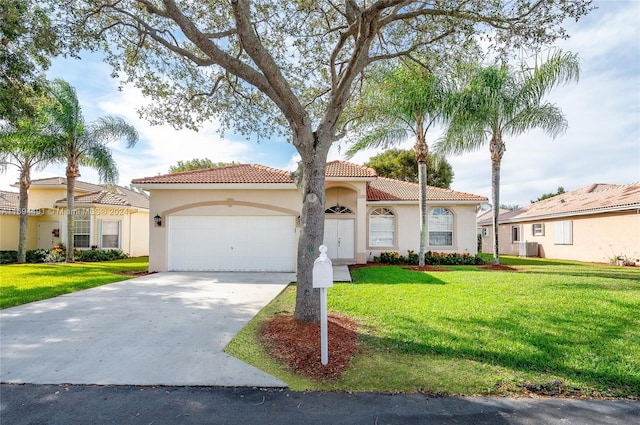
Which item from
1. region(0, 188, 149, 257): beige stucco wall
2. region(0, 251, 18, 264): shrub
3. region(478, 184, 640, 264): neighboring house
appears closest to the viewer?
region(478, 184, 640, 264): neighboring house

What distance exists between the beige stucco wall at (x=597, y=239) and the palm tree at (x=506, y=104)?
714 centimetres

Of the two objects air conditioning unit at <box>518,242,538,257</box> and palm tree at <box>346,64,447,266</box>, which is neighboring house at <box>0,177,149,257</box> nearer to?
palm tree at <box>346,64,447,266</box>

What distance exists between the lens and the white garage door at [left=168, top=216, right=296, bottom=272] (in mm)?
13570

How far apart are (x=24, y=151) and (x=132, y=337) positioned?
17.7 m

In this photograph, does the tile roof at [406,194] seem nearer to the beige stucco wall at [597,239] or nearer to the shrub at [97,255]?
the beige stucco wall at [597,239]

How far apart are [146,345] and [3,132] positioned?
17610 mm

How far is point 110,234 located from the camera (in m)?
21.3

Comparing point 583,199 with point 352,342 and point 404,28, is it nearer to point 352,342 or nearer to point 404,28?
point 404,28

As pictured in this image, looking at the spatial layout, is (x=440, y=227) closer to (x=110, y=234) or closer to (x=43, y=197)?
(x=110, y=234)

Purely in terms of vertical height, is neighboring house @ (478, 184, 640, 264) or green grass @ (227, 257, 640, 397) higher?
neighboring house @ (478, 184, 640, 264)

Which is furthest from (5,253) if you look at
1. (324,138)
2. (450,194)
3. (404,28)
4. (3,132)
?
(450,194)

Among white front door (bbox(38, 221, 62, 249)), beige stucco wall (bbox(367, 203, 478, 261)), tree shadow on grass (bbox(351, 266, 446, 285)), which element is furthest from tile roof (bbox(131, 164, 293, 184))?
white front door (bbox(38, 221, 62, 249))

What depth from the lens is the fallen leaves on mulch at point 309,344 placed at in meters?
4.43

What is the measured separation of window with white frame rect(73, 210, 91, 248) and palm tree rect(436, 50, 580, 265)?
22.2m
